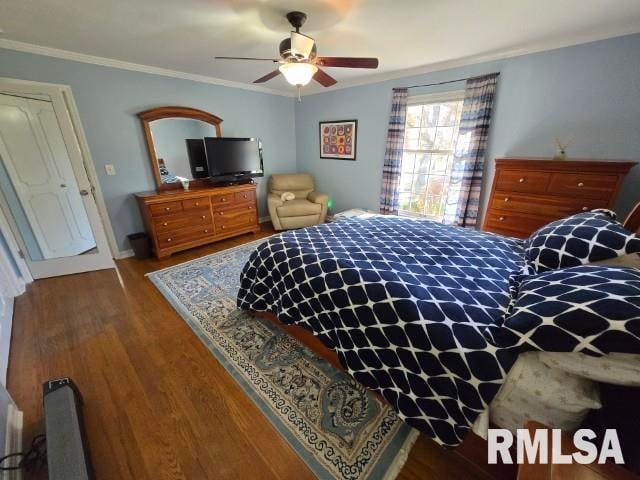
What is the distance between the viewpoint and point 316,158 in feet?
15.4

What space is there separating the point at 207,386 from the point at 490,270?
186cm

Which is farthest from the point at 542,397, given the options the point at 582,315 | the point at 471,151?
the point at 471,151

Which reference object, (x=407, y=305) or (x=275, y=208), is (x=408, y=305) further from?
(x=275, y=208)

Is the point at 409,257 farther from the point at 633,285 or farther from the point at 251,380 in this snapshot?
the point at 251,380

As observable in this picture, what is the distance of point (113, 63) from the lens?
283cm

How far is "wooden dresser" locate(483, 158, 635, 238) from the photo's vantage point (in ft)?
6.86

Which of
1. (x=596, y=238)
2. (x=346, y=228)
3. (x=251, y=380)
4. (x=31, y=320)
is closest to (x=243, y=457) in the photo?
(x=251, y=380)

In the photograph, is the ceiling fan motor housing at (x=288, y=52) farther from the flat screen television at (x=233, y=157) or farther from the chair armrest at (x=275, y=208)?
the chair armrest at (x=275, y=208)

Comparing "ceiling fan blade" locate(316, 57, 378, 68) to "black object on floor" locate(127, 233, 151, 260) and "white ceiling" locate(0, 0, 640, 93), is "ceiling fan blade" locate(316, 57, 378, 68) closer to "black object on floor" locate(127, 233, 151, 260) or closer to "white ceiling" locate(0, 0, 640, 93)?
"white ceiling" locate(0, 0, 640, 93)

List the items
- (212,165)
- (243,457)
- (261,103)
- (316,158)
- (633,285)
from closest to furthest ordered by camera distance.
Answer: (633,285) → (243,457) → (212,165) → (261,103) → (316,158)

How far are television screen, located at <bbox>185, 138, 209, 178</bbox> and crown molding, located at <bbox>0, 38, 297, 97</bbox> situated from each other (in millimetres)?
804

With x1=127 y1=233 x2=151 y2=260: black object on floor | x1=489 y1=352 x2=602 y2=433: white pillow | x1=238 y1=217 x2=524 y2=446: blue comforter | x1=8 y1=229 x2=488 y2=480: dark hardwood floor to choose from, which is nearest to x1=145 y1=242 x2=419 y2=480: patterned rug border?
x1=8 y1=229 x2=488 y2=480: dark hardwood floor

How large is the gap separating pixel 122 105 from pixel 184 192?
119 cm

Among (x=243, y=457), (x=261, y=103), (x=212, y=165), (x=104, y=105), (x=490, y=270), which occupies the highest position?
(x=261, y=103)
